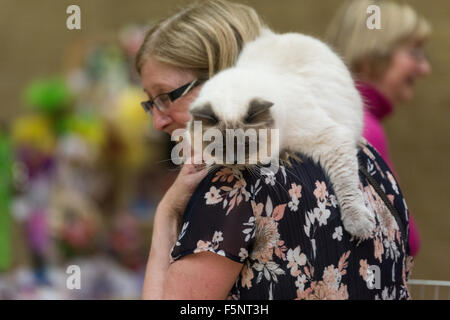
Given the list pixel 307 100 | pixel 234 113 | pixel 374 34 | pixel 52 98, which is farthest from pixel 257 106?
pixel 52 98

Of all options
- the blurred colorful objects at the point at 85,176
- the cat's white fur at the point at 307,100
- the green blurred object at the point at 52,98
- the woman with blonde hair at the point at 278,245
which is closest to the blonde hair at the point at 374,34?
the cat's white fur at the point at 307,100

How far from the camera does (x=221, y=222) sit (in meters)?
1.12

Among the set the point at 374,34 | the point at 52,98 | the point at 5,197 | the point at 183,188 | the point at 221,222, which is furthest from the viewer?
the point at 52,98

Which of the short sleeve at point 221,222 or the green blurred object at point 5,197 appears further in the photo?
the green blurred object at point 5,197

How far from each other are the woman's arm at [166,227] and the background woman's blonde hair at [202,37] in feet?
0.88

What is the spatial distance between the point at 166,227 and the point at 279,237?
40 centimetres

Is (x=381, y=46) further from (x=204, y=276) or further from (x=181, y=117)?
(x=204, y=276)

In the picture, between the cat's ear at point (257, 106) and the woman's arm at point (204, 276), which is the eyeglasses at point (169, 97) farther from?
the woman's arm at point (204, 276)

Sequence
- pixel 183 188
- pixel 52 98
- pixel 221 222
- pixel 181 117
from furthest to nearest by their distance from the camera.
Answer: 1. pixel 52 98
2. pixel 181 117
3. pixel 183 188
4. pixel 221 222

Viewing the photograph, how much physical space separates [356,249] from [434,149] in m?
2.85

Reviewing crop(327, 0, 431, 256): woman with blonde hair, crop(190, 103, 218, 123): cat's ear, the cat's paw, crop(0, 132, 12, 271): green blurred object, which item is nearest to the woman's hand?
crop(190, 103, 218, 123): cat's ear

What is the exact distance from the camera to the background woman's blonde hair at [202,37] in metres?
1.42

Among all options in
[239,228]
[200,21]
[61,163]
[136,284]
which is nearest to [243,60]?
[200,21]

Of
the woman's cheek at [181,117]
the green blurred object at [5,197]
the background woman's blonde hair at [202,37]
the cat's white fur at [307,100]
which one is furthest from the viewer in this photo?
the green blurred object at [5,197]
